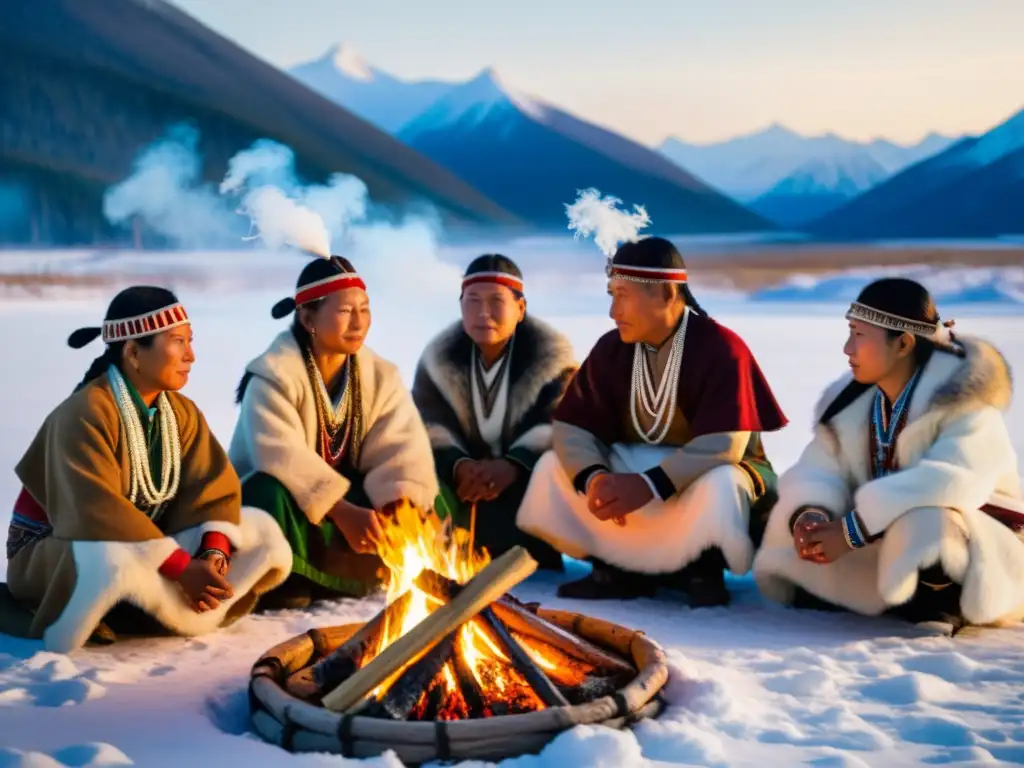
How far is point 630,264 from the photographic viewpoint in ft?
12.9

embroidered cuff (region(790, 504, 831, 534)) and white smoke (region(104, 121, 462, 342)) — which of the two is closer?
embroidered cuff (region(790, 504, 831, 534))

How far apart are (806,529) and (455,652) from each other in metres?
1.36

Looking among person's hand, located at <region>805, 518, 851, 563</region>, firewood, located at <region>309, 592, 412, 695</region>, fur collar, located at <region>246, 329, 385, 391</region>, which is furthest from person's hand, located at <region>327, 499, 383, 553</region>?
person's hand, located at <region>805, 518, 851, 563</region>

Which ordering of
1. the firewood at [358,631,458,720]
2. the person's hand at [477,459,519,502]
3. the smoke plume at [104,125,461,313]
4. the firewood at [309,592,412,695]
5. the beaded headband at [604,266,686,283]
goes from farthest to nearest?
the smoke plume at [104,125,461,313] → the person's hand at [477,459,519,502] → the beaded headband at [604,266,686,283] → the firewood at [309,592,412,695] → the firewood at [358,631,458,720]

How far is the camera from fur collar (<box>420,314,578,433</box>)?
4.45 m

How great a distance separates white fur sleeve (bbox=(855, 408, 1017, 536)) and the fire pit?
0.95m

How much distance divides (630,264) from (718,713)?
67.7 inches

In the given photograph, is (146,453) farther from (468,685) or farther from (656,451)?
(656,451)

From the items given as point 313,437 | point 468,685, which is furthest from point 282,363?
point 468,685

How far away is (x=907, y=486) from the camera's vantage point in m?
3.40

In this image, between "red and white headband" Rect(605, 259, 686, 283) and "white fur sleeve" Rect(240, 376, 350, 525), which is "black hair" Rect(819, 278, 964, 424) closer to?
"red and white headband" Rect(605, 259, 686, 283)

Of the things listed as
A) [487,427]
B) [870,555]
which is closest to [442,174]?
[487,427]

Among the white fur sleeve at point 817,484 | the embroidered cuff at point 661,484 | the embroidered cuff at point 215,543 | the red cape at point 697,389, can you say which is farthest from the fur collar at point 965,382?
the embroidered cuff at point 215,543

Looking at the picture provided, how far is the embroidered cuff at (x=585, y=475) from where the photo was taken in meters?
3.97
